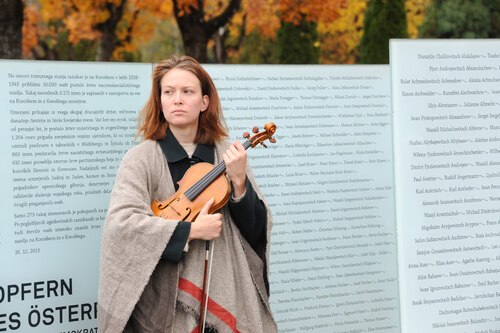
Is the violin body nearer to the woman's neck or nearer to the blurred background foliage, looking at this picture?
the woman's neck

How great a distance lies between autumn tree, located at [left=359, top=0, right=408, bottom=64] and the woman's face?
12.2 meters

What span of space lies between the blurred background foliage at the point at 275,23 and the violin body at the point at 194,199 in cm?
586

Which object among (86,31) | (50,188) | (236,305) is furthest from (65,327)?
(86,31)

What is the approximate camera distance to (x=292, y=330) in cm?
489

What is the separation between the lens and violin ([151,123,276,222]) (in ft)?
10.9

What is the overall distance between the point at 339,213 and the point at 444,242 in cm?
100

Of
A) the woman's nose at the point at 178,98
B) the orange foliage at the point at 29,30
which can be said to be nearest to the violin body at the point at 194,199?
the woman's nose at the point at 178,98

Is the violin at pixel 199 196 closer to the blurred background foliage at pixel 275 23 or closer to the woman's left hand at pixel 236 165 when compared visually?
the woman's left hand at pixel 236 165

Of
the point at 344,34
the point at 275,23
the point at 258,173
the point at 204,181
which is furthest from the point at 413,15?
the point at 204,181

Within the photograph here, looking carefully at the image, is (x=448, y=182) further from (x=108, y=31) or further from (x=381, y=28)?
(x=108, y=31)

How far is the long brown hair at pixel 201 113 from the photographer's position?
361 cm

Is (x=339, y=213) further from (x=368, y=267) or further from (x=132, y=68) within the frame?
(x=132, y=68)

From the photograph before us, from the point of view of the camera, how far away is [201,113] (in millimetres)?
3707

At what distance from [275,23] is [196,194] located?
15057mm
